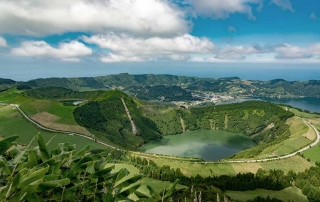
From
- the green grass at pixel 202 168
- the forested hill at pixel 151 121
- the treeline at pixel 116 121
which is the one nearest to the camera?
the green grass at pixel 202 168

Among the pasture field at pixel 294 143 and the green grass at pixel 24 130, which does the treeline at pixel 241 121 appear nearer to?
the pasture field at pixel 294 143

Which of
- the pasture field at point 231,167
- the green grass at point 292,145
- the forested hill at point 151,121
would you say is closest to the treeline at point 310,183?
the pasture field at point 231,167

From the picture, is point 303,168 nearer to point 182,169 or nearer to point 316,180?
point 316,180

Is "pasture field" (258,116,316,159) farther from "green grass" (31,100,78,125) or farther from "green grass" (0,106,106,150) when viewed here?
"green grass" (31,100,78,125)

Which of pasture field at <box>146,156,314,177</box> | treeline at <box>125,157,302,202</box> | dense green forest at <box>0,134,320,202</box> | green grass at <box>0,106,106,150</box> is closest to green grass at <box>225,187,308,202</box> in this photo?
treeline at <box>125,157,302,202</box>

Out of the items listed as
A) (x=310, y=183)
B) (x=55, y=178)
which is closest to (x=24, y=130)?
(x=310, y=183)

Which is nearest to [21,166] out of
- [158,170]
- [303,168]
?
[158,170]

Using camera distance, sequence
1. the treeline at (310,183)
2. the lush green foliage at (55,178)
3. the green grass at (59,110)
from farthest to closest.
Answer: the green grass at (59,110), the treeline at (310,183), the lush green foliage at (55,178)
